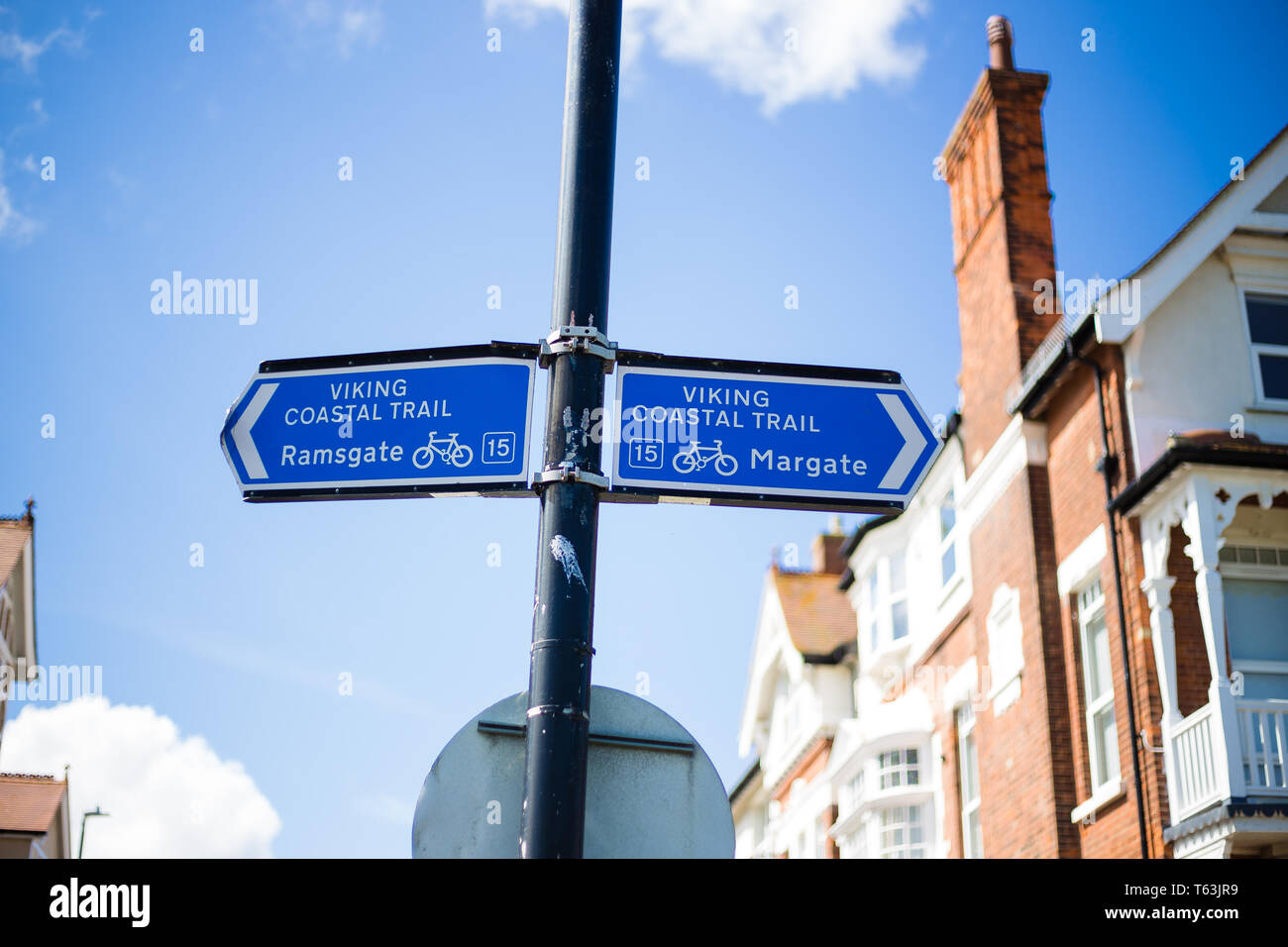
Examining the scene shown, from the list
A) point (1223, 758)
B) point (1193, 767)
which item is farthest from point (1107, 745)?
point (1223, 758)

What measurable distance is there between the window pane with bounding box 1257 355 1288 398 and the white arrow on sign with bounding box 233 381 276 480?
1345cm

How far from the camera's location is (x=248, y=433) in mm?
4297

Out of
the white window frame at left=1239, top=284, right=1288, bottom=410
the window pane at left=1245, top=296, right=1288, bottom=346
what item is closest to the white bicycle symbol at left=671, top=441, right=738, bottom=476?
the white window frame at left=1239, top=284, right=1288, bottom=410

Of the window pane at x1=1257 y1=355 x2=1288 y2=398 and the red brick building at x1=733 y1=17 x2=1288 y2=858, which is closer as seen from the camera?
the red brick building at x1=733 y1=17 x2=1288 y2=858

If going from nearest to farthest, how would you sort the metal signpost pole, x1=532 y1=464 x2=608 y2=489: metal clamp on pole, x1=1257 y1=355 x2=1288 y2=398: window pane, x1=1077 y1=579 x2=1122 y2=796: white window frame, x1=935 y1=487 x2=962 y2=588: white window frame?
the metal signpost pole, x1=532 y1=464 x2=608 y2=489: metal clamp on pole, x1=1077 y1=579 x2=1122 y2=796: white window frame, x1=1257 y1=355 x2=1288 y2=398: window pane, x1=935 y1=487 x2=962 y2=588: white window frame

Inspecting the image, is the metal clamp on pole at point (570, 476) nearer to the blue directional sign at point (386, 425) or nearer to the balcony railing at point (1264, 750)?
the blue directional sign at point (386, 425)

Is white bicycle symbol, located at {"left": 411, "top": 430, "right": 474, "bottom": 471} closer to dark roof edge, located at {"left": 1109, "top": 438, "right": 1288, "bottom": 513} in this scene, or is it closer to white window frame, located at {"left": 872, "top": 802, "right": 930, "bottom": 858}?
dark roof edge, located at {"left": 1109, "top": 438, "right": 1288, "bottom": 513}

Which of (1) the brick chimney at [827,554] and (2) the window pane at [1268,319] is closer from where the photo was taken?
(2) the window pane at [1268,319]

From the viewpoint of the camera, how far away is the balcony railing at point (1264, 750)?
42.3 feet

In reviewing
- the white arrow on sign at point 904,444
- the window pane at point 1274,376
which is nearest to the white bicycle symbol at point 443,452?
the white arrow on sign at point 904,444

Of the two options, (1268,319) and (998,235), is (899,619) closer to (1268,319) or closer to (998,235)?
(998,235)

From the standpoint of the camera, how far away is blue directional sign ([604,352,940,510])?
13.4ft

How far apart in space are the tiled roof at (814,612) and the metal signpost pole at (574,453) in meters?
21.6
